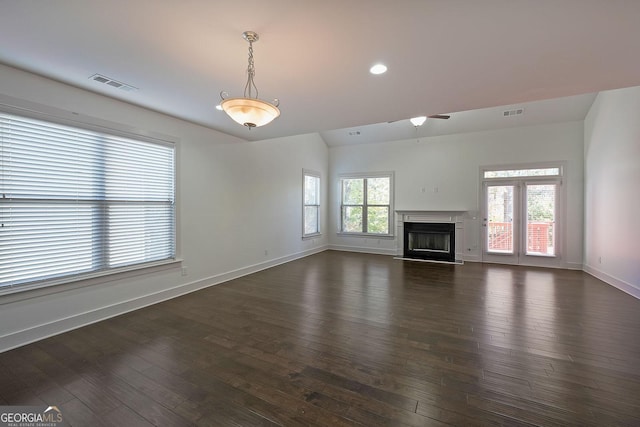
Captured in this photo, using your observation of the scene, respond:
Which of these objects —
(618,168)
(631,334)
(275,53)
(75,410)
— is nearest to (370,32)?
(275,53)

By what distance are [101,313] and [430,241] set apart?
698cm

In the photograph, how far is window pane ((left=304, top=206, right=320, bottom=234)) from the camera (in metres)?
7.64

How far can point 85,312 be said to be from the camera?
3.17m

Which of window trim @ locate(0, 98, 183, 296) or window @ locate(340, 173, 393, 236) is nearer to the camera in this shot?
window trim @ locate(0, 98, 183, 296)

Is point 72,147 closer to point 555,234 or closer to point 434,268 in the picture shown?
point 434,268

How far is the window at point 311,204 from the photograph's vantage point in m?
7.56

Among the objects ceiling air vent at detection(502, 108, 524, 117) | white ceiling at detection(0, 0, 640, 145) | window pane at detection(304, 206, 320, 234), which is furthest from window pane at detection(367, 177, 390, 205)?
white ceiling at detection(0, 0, 640, 145)

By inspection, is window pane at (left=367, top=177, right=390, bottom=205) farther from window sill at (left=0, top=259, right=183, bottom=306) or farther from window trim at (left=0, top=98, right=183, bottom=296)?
window sill at (left=0, top=259, right=183, bottom=306)

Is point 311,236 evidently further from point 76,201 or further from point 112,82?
point 112,82

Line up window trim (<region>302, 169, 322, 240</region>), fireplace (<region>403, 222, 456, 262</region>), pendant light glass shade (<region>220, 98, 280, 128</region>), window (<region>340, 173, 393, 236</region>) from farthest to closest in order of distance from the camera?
window (<region>340, 173, 393, 236</region>)
window trim (<region>302, 169, 322, 240</region>)
fireplace (<region>403, 222, 456, 262</region>)
pendant light glass shade (<region>220, 98, 280, 128</region>)

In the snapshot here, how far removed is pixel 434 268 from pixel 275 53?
5581mm

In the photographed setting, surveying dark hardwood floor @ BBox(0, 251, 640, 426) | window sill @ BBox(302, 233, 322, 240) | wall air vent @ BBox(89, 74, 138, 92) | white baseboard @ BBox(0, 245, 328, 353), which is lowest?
dark hardwood floor @ BBox(0, 251, 640, 426)

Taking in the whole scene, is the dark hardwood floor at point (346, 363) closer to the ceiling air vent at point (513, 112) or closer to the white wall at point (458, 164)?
the white wall at point (458, 164)

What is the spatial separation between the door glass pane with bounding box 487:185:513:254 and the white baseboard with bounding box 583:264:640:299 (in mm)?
1378
